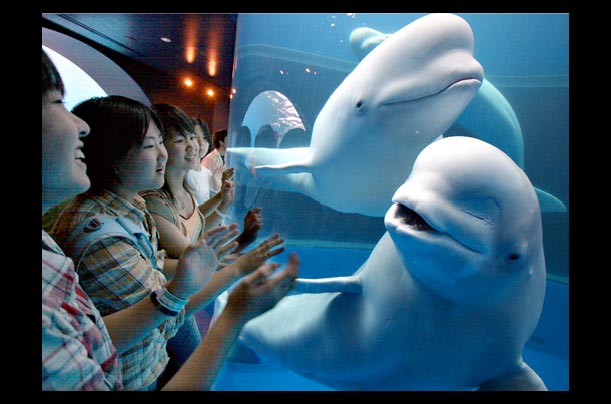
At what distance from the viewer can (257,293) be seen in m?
1.27

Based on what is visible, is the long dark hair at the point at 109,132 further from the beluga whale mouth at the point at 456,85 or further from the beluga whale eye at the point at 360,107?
the beluga whale mouth at the point at 456,85

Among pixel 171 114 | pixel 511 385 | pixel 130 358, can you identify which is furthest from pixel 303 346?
pixel 171 114

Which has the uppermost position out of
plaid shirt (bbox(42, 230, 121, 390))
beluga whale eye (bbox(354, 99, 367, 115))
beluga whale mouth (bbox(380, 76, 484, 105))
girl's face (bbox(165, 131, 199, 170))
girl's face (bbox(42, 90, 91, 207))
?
beluga whale mouth (bbox(380, 76, 484, 105))

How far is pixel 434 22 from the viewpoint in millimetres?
1803

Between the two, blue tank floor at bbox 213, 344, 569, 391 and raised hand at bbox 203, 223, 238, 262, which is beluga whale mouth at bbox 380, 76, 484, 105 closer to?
raised hand at bbox 203, 223, 238, 262

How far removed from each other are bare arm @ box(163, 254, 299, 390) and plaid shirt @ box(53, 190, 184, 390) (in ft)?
1.40

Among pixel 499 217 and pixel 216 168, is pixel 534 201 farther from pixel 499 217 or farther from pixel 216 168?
pixel 216 168

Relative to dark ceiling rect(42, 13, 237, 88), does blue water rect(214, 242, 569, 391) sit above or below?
below

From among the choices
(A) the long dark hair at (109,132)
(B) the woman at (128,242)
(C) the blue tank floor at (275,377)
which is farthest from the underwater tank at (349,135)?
(A) the long dark hair at (109,132)

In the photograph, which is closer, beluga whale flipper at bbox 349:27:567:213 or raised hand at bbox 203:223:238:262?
raised hand at bbox 203:223:238:262

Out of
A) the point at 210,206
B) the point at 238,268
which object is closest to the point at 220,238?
the point at 238,268

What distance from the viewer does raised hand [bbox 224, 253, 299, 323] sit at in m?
1.27

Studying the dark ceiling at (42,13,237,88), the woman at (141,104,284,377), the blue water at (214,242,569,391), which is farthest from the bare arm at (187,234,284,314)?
the dark ceiling at (42,13,237,88)
